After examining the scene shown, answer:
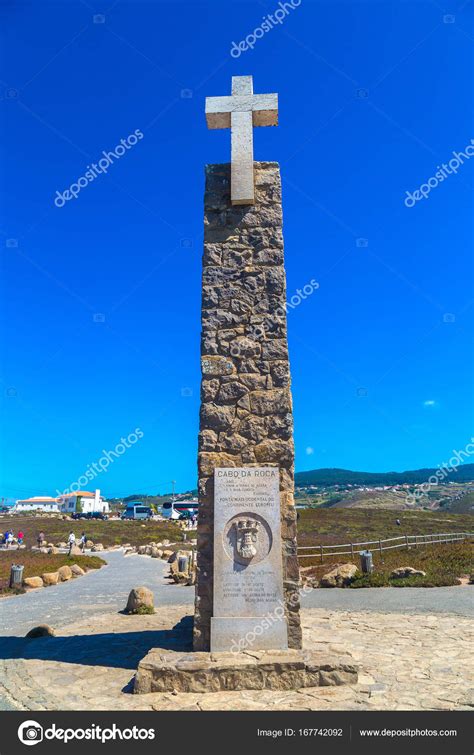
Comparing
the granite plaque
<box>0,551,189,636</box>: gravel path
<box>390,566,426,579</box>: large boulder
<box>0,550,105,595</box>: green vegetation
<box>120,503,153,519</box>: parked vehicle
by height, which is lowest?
<box>0,551,189,636</box>: gravel path

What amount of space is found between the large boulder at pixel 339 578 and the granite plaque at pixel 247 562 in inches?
377

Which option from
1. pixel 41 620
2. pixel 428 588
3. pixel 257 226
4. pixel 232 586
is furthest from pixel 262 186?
pixel 428 588

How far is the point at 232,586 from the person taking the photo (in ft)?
18.8

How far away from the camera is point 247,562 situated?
578cm

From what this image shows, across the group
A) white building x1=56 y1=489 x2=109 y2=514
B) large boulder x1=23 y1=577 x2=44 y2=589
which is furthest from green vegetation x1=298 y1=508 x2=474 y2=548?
white building x1=56 y1=489 x2=109 y2=514

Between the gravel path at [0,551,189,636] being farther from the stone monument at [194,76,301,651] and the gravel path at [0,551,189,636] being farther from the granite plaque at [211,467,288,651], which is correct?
the stone monument at [194,76,301,651]

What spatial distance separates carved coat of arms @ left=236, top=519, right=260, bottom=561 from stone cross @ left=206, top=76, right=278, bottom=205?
4.41 m

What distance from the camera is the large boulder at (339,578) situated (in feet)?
47.0

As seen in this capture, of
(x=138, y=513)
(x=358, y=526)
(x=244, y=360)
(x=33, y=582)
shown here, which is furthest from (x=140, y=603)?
(x=138, y=513)

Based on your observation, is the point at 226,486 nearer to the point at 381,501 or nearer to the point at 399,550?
the point at 399,550

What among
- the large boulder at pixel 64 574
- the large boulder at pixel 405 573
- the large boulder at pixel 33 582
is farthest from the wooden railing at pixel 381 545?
the large boulder at pixel 33 582

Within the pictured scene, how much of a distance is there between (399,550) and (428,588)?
27.6 ft

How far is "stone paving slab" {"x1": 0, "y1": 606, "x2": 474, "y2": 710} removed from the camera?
15.5 ft

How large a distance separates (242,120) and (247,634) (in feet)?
22.8
